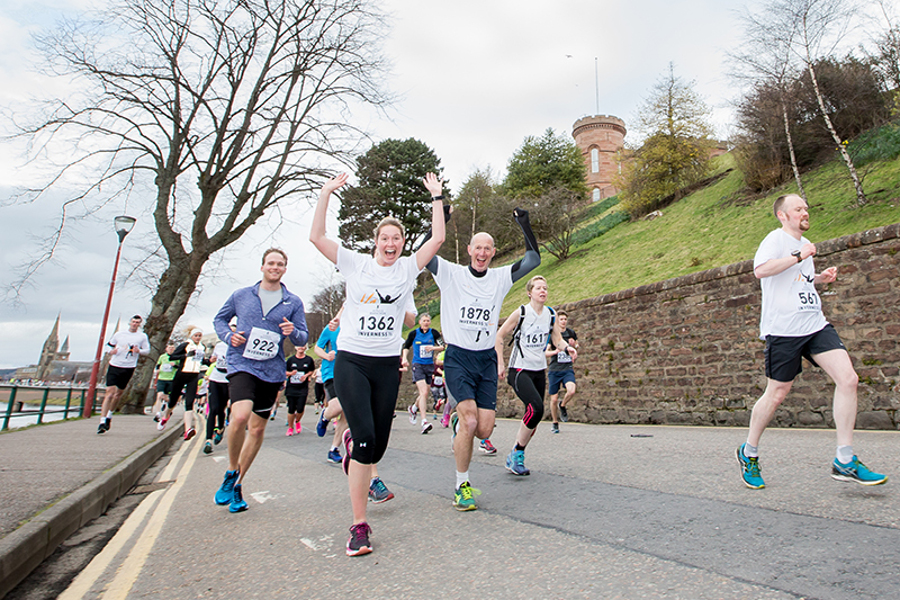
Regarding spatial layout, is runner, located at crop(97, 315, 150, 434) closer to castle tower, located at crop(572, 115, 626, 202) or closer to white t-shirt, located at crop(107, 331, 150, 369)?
white t-shirt, located at crop(107, 331, 150, 369)

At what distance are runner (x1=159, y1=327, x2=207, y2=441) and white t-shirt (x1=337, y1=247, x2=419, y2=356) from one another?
7.31 meters

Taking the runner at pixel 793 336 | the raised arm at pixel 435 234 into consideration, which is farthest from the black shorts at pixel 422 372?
the runner at pixel 793 336

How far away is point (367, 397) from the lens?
3.67 metres

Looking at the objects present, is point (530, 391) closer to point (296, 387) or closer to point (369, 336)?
point (369, 336)

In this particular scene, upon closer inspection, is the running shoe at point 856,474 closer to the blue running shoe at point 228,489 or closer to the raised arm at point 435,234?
the raised arm at point 435,234

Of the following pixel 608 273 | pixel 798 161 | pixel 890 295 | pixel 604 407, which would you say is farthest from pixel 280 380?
pixel 798 161

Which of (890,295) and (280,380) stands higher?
(890,295)

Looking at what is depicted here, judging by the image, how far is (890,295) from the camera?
781 cm

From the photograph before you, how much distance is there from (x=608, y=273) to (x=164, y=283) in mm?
19037

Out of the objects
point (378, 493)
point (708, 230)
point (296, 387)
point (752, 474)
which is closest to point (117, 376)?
point (296, 387)

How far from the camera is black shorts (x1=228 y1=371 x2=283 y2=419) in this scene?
468cm

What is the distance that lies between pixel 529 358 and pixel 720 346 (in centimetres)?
598

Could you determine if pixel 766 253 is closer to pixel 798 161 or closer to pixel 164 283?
pixel 164 283

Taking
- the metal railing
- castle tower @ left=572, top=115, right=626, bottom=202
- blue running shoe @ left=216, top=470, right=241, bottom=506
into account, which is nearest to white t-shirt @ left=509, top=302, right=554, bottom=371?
blue running shoe @ left=216, top=470, right=241, bottom=506
